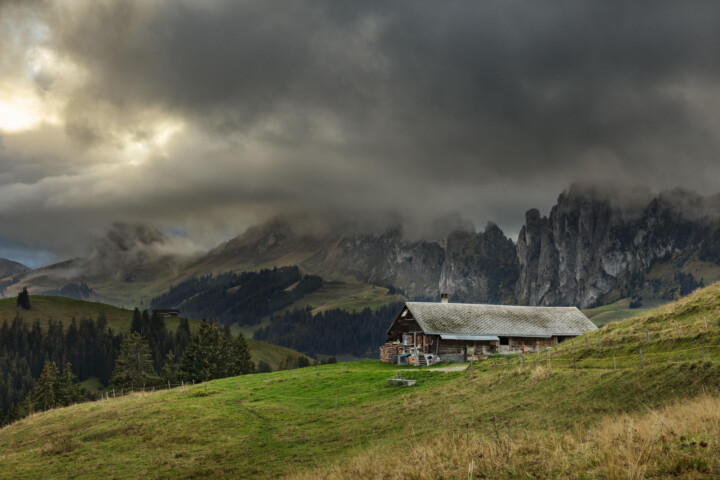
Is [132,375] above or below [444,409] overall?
below

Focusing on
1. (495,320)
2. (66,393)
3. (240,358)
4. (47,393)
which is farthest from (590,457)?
(66,393)

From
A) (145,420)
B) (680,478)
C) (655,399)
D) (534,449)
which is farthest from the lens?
(145,420)

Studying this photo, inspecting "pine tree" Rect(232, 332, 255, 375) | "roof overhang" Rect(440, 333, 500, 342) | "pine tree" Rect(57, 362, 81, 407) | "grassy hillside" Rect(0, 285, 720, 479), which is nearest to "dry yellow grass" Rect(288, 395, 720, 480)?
"grassy hillside" Rect(0, 285, 720, 479)

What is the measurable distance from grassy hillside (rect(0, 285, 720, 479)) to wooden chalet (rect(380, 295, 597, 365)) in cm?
2115

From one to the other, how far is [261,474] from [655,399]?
19.2 metres

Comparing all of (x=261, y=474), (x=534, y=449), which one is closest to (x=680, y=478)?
(x=534, y=449)

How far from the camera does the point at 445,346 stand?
70250 mm

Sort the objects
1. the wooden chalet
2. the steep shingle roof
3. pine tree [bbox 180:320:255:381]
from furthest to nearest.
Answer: pine tree [bbox 180:320:255:381] → the steep shingle roof → the wooden chalet

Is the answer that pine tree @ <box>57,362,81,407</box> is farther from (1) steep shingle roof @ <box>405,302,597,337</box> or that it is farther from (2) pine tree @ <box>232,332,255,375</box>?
(1) steep shingle roof @ <box>405,302,597,337</box>

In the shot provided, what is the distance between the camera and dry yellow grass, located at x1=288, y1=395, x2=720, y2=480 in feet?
31.8

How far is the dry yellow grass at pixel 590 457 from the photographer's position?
31.8ft

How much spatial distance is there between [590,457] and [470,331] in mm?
62501

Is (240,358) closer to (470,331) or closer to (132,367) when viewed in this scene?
(132,367)

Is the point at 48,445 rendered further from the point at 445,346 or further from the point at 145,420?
the point at 445,346
